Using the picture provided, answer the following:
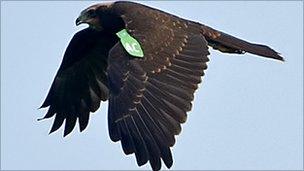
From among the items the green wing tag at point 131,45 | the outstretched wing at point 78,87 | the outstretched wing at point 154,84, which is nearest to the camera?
the outstretched wing at point 154,84

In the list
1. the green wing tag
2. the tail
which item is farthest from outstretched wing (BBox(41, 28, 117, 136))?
the green wing tag

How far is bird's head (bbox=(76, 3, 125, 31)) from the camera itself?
16016mm

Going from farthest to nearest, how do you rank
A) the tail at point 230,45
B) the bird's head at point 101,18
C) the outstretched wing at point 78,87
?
the outstretched wing at point 78,87, the bird's head at point 101,18, the tail at point 230,45

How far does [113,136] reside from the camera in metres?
13.9

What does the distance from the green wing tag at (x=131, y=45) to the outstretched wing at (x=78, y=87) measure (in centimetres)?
190

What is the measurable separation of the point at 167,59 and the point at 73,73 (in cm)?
266

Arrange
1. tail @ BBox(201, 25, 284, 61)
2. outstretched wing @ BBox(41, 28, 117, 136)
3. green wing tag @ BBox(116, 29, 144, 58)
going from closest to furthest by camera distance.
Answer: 1. green wing tag @ BBox(116, 29, 144, 58)
2. tail @ BBox(201, 25, 284, 61)
3. outstretched wing @ BBox(41, 28, 117, 136)

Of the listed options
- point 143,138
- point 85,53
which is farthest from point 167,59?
point 85,53

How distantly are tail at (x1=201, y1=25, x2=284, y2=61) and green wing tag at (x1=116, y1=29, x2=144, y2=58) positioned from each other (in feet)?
2.97

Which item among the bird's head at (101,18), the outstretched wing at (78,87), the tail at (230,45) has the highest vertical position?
the bird's head at (101,18)

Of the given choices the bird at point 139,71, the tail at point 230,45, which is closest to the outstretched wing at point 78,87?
the bird at point 139,71

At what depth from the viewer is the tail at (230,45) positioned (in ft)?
51.3

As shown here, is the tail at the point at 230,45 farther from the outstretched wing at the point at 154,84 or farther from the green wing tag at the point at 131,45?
the green wing tag at the point at 131,45

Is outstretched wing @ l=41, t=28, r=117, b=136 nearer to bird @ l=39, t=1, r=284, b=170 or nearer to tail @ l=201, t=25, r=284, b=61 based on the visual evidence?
bird @ l=39, t=1, r=284, b=170
